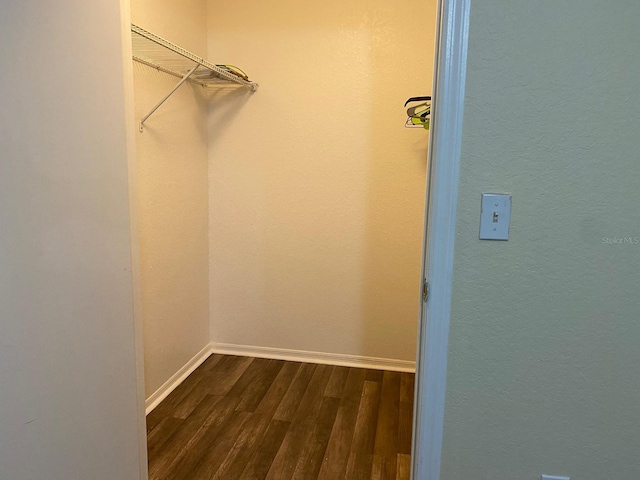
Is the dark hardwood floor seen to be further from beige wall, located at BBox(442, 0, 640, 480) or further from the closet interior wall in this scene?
beige wall, located at BBox(442, 0, 640, 480)

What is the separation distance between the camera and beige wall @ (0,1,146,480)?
1.11 meters

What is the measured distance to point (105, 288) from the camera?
4.79 feet

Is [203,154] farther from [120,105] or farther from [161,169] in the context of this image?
[120,105]

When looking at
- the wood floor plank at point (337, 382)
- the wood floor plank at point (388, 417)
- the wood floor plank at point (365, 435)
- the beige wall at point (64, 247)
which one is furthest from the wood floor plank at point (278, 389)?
the beige wall at point (64, 247)

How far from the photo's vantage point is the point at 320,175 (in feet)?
9.43

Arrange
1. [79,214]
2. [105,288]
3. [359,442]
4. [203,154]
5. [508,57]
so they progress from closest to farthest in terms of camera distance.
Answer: [508,57] < [79,214] < [105,288] < [359,442] < [203,154]

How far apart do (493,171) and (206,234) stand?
224 cm

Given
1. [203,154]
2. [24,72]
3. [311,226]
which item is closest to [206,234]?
[203,154]

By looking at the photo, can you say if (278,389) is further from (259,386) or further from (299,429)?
(299,429)

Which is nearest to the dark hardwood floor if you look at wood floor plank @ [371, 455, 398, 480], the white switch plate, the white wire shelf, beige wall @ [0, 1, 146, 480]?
wood floor plank @ [371, 455, 398, 480]

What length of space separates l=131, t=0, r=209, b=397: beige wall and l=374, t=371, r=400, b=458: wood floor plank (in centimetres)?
121

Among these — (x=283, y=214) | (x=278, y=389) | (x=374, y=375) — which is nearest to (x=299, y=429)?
(x=278, y=389)

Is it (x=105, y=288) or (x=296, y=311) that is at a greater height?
(x=105, y=288)

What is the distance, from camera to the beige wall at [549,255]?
1085mm
